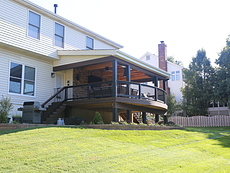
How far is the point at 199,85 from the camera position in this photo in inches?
1152

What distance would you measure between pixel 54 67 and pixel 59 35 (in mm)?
2142

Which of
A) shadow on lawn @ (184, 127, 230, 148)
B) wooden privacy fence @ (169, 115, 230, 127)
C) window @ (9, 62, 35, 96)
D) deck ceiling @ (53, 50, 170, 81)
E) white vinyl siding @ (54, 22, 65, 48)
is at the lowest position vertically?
shadow on lawn @ (184, 127, 230, 148)

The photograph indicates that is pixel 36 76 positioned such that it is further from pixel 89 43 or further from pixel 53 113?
pixel 89 43

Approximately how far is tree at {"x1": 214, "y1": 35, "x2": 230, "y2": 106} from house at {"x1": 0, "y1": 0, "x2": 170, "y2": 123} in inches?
423

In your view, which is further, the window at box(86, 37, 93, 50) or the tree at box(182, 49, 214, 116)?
the tree at box(182, 49, 214, 116)

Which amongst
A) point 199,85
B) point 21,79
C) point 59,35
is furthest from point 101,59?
point 199,85

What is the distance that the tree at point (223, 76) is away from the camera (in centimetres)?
2605

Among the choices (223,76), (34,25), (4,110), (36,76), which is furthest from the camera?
(223,76)

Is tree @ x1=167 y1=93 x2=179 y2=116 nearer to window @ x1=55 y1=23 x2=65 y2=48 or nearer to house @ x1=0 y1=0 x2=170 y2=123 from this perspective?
house @ x1=0 y1=0 x2=170 y2=123

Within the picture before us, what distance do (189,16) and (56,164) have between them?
36.2 ft

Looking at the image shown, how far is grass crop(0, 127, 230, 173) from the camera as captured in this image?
5.94 metres

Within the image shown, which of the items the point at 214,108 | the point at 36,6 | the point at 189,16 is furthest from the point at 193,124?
the point at 36,6

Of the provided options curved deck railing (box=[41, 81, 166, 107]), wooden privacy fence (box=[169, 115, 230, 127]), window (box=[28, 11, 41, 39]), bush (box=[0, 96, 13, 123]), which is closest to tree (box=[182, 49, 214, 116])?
wooden privacy fence (box=[169, 115, 230, 127])

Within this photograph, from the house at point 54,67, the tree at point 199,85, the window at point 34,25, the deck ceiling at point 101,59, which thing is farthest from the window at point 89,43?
the tree at point 199,85
